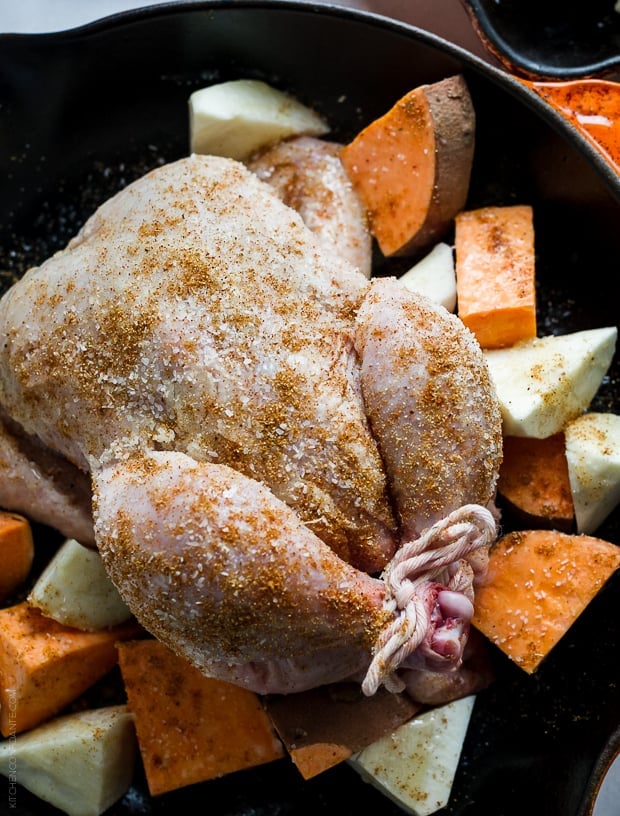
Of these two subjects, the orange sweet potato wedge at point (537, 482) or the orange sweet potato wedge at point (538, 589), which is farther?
the orange sweet potato wedge at point (537, 482)

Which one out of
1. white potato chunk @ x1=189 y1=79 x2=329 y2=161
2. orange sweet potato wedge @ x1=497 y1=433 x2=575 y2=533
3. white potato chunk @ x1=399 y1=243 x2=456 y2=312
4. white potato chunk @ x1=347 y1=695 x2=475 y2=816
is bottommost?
white potato chunk @ x1=347 y1=695 x2=475 y2=816

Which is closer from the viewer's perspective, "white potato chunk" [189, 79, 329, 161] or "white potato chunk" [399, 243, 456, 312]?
"white potato chunk" [399, 243, 456, 312]

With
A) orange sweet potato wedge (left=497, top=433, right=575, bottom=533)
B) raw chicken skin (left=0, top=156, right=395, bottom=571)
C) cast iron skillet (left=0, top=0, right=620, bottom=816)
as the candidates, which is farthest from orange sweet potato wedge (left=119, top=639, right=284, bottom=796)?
orange sweet potato wedge (left=497, top=433, right=575, bottom=533)

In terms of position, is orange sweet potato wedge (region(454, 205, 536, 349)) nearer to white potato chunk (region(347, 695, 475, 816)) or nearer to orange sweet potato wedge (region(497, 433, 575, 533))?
orange sweet potato wedge (region(497, 433, 575, 533))

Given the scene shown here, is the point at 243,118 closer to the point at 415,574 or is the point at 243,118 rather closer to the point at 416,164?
the point at 416,164

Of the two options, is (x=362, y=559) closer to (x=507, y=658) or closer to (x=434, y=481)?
(x=434, y=481)

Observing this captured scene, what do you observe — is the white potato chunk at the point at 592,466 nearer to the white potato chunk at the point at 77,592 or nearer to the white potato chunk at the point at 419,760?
the white potato chunk at the point at 419,760

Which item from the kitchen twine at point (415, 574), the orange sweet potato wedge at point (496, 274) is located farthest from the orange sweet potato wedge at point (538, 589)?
the orange sweet potato wedge at point (496, 274)

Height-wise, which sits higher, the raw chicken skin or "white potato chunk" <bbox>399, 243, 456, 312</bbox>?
the raw chicken skin
